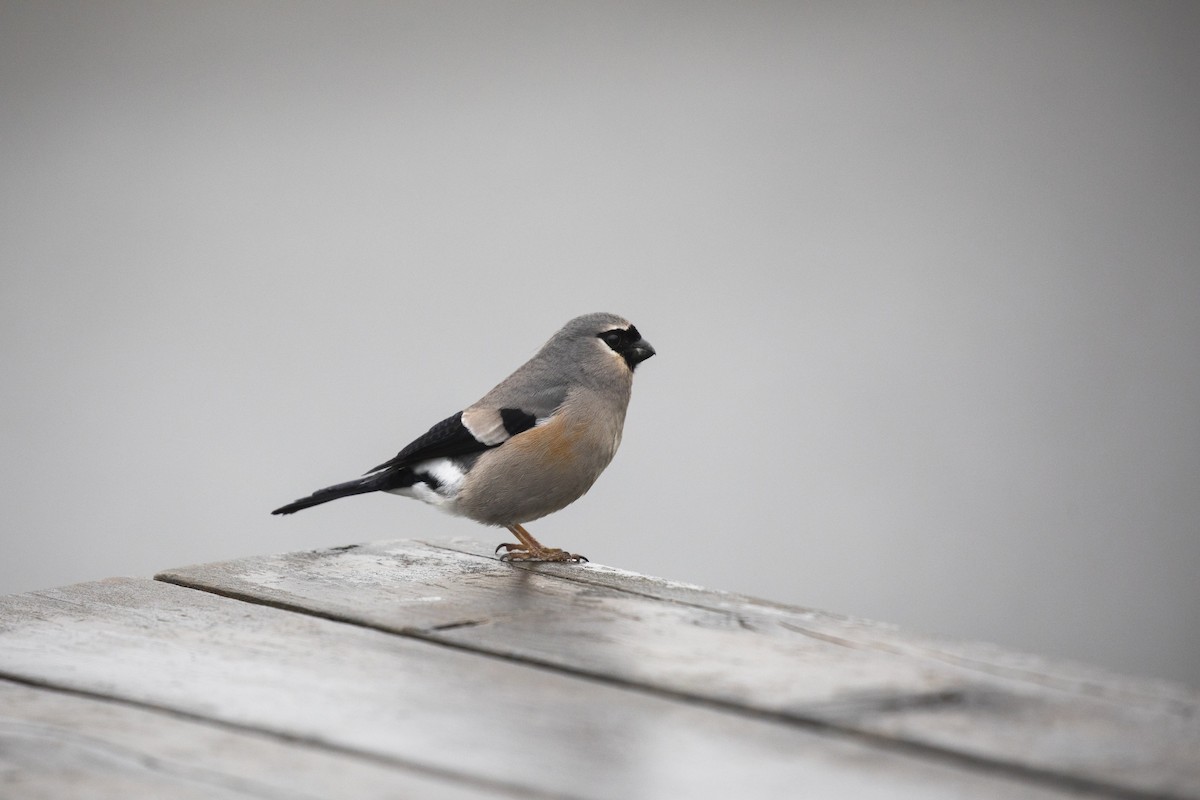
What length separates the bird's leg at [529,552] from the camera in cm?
257

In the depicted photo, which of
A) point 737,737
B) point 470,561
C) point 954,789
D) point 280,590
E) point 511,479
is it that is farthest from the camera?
point 511,479

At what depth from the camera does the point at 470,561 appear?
97.2 inches

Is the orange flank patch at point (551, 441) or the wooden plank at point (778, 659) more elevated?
the orange flank patch at point (551, 441)

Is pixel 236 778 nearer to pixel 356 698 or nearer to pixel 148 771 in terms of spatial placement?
pixel 148 771

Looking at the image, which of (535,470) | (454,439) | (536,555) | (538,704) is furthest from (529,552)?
(538,704)

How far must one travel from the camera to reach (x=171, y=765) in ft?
4.26

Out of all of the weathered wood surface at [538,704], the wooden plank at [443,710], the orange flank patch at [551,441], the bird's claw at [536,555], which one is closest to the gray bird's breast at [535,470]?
the orange flank patch at [551,441]

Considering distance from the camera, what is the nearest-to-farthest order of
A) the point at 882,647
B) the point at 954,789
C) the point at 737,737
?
the point at 954,789
the point at 737,737
the point at 882,647

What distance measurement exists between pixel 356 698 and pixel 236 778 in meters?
0.26

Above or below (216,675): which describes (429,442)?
above

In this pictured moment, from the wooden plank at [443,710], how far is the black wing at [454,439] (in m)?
1.07

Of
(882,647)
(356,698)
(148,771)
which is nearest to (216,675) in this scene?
(356,698)

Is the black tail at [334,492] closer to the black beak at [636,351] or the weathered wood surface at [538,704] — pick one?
the black beak at [636,351]

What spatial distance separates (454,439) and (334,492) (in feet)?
0.99
